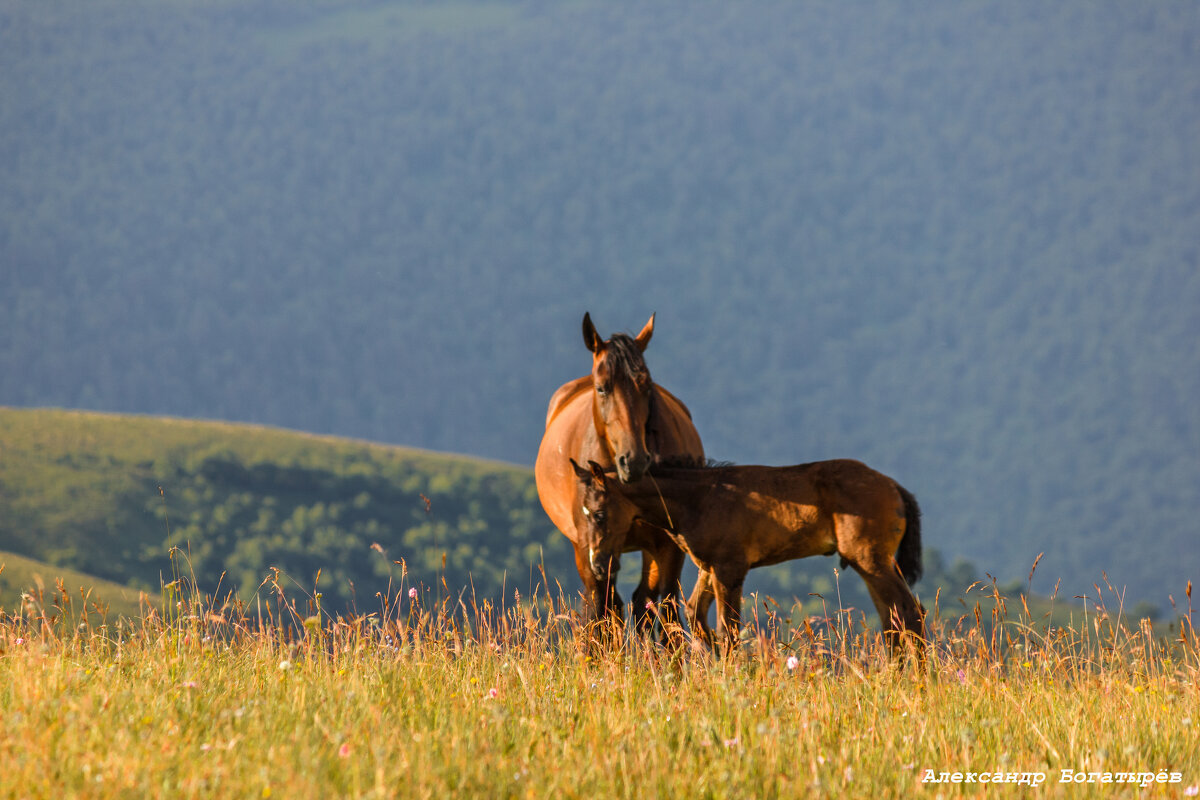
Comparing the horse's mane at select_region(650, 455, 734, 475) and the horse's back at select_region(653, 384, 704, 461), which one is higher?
the horse's back at select_region(653, 384, 704, 461)

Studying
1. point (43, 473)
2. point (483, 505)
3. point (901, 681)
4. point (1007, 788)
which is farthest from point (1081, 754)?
point (483, 505)

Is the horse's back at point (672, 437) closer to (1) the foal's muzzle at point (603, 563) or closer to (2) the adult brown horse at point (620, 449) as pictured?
(2) the adult brown horse at point (620, 449)

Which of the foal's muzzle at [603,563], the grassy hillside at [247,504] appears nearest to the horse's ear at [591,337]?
the foal's muzzle at [603,563]

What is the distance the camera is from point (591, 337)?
291 inches

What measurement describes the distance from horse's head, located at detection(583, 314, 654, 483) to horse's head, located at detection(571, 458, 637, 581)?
178 mm

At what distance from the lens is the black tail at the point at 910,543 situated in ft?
23.0

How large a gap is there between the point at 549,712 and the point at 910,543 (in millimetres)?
3103

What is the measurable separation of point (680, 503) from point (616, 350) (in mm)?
1068

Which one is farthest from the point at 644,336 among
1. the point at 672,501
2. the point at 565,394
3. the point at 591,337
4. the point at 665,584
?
the point at 565,394

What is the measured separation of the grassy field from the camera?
155 inches

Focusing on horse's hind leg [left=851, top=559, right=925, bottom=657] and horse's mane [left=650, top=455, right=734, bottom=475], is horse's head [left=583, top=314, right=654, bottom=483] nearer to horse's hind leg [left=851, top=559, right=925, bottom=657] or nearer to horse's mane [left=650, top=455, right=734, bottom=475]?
horse's mane [left=650, top=455, right=734, bottom=475]

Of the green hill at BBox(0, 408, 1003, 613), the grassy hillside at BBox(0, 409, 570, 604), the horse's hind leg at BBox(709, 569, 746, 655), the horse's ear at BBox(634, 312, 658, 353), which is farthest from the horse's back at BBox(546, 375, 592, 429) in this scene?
the grassy hillside at BBox(0, 409, 570, 604)

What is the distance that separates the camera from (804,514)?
6.86 meters

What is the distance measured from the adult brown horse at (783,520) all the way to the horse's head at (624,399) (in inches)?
7.2
